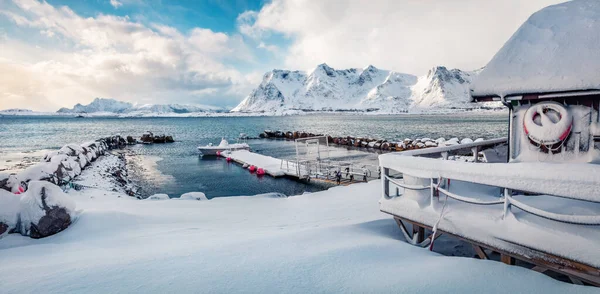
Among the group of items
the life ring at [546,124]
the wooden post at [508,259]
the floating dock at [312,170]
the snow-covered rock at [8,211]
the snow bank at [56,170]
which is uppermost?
the life ring at [546,124]

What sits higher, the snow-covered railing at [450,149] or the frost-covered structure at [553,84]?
the frost-covered structure at [553,84]

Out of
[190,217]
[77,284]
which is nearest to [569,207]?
[77,284]

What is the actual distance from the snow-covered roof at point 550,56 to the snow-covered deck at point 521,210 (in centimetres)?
224

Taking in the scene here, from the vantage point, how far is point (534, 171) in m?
3.64

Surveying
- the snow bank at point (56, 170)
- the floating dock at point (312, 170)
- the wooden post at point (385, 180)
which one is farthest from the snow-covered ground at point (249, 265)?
the floating dock at point (312, 170)

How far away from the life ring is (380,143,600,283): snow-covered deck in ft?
6.36

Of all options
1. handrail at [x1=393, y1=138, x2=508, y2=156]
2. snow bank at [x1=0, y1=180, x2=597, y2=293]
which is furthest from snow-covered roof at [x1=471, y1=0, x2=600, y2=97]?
snow bank at [x1=0, y1=180, x2=597, y2=293]

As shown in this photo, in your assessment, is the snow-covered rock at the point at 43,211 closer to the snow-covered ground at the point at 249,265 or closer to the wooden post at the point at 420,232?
the snow-covered ground at the point at 249,265

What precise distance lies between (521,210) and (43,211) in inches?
384

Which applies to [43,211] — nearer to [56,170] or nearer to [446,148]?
[446,148]

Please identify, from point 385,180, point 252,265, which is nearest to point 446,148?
point 385,180

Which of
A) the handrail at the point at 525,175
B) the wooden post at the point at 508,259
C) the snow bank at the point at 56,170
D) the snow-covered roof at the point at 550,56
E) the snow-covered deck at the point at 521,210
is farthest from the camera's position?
the snow bank at the point at 56,170

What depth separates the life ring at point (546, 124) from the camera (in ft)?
19.7

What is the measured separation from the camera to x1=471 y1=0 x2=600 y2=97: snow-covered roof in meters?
5.37
